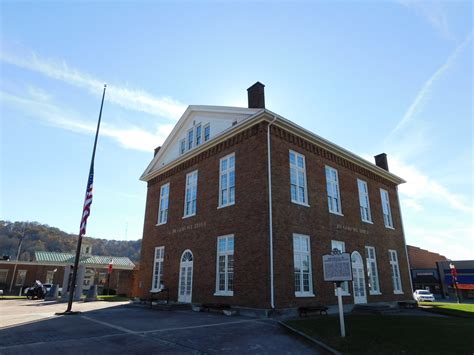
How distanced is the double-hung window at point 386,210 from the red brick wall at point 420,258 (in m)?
38.5

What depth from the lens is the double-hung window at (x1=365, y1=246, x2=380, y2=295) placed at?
20.2 metres

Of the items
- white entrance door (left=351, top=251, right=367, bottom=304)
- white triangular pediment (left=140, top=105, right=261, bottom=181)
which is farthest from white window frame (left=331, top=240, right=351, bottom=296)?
white triangular pediment (left=140, top=105, right=261, bottom=181)

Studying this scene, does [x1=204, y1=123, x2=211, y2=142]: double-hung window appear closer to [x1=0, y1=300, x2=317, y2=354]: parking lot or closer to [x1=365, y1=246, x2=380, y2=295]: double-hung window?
[x1=0, y1=300, x2=317, y2=354]: parking lot

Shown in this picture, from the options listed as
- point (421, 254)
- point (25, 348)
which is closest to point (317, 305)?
point (25, 348)

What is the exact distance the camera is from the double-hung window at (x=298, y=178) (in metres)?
16.7

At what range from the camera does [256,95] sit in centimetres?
1750

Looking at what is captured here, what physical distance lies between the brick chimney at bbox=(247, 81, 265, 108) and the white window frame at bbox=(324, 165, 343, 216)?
591 centimetres

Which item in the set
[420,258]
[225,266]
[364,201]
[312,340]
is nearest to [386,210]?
[364,201]

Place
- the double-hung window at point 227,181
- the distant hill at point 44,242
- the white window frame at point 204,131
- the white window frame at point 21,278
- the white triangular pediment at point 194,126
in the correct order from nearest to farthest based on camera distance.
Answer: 1. the double-hung window at point 227,181
2. the white triangular pediment at point 194,126
3. the white window frame at point 204,131
4. the white window frame at point 21,278
5. the distant hill at point 44,242

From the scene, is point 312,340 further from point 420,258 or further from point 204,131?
point 420,258

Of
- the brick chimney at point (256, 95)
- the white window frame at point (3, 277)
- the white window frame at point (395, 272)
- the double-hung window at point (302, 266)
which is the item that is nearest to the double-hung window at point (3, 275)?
the white window frame at point (3, 277)

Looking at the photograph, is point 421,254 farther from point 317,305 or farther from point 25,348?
point 25,348

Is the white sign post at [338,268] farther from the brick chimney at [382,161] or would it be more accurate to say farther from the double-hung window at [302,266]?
the brick chimney at [382,161]

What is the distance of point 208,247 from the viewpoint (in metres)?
Result: 17.4
